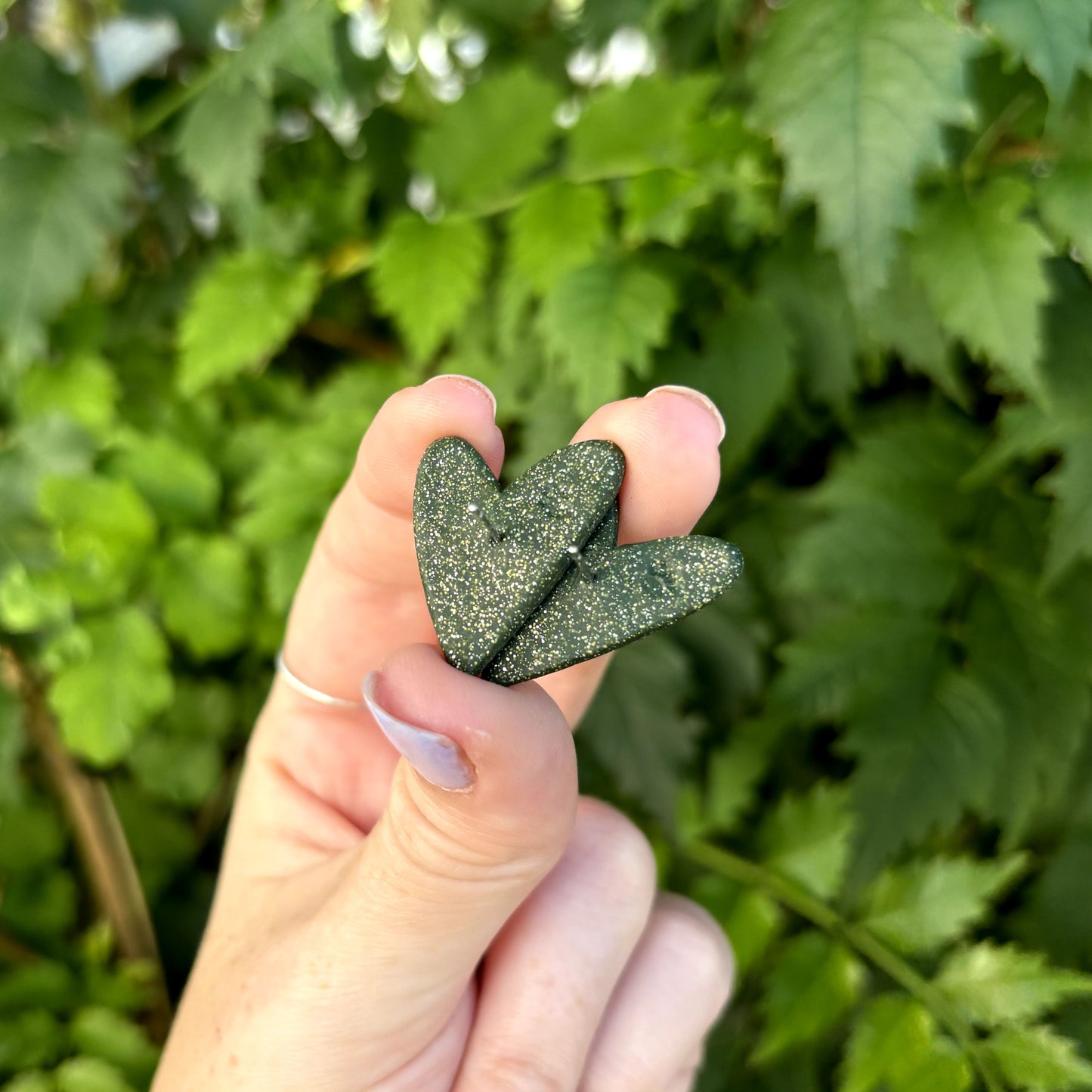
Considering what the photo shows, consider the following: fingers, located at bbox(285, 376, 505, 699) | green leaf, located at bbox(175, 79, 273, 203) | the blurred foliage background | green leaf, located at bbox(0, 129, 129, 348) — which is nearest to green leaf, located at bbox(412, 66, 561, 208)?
the blurred foliage background

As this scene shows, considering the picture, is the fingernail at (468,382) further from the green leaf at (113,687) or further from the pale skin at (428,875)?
the green leaf at (113,687)

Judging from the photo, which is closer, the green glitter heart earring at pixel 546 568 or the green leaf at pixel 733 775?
the green glitter heart earring at pixel 546 568

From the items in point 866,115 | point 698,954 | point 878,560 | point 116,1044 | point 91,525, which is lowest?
point 116,1044

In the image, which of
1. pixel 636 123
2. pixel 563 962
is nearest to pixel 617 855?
pixel 563 962

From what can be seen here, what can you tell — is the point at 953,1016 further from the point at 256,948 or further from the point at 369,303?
the point at 369,303

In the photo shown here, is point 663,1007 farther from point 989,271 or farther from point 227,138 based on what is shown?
point 227,138

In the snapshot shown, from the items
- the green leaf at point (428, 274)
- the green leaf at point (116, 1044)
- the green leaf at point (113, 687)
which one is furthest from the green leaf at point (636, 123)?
the green leaf at point (116, 1044)

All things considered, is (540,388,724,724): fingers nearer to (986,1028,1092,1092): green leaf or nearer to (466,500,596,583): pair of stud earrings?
(466,500,596,583): pair of stud earrings
